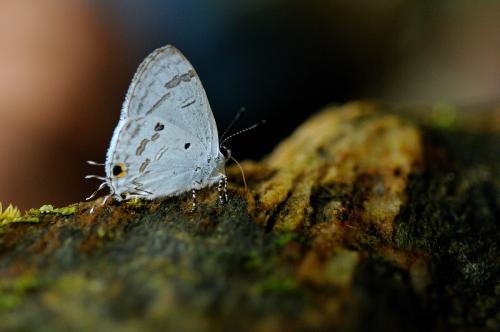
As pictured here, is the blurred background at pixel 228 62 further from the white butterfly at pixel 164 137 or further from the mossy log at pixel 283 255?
the mossy log at pixel 283 255

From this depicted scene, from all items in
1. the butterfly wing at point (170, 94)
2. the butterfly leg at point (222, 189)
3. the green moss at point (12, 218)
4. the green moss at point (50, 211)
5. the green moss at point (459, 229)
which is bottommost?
the green moss at point (459, 229)

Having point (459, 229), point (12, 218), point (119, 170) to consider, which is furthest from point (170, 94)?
point (459, 229)

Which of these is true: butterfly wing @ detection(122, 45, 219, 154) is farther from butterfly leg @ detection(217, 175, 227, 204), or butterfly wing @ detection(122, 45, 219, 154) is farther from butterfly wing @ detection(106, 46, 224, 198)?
butterfly leg @ detection(217, 175, 227, 204)

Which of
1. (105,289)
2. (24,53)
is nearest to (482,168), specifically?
(105,289)

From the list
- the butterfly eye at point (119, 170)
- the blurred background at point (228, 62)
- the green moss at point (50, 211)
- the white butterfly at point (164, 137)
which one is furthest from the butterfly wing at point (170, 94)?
the blurred background at point (228, 62)

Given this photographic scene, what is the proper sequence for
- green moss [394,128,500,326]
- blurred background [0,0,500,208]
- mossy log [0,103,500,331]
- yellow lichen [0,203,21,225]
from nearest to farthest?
mossy log [0,103,500,331] → green moss [394,128,500,326] → yellow lichen [0,203,21,225] → blurred background [0,0,500,208]

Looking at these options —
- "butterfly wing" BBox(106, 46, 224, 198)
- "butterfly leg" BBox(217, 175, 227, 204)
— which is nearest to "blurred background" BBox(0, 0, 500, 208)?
"butterfly wing" BBox(106, 46, 224, 198)

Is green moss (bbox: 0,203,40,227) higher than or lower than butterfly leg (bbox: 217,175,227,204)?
higher

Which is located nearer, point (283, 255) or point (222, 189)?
point (283, 255)

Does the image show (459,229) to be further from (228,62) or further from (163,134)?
(228,62)
